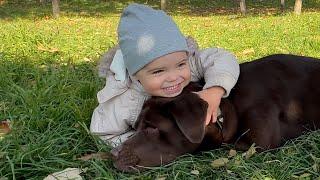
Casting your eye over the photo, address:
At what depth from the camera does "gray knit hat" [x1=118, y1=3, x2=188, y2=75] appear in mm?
3094

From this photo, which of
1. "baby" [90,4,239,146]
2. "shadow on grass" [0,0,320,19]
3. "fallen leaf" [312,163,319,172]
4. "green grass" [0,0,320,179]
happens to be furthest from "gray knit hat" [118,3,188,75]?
"shadow on grass" [0,0,320,19]

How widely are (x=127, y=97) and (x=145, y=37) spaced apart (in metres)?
0.50

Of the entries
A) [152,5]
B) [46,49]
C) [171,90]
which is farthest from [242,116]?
[152,5]

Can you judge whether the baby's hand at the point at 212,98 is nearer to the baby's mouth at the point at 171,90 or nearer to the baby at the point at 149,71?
the baby at the point at 149,71

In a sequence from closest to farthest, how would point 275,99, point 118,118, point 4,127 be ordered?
point 275,99
point 118,118
point 4,127

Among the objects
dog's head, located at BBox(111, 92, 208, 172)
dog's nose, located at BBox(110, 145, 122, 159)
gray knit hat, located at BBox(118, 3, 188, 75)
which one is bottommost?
dog's nose, located at BBox(110, 145, 122, 159)

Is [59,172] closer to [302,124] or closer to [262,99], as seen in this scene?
[262,99]

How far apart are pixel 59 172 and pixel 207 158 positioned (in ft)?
2.82

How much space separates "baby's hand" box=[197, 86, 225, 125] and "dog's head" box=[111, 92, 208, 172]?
0.14 metres

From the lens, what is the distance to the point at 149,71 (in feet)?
10.3

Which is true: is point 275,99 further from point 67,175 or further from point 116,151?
point 67,175

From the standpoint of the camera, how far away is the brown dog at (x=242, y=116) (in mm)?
2912

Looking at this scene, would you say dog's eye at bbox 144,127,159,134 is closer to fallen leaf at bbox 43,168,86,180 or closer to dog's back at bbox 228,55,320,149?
fallen leaf at bbox 43,168,86,180

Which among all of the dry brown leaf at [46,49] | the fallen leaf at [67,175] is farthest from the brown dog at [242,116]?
the dry brown leaf at [46,49]
